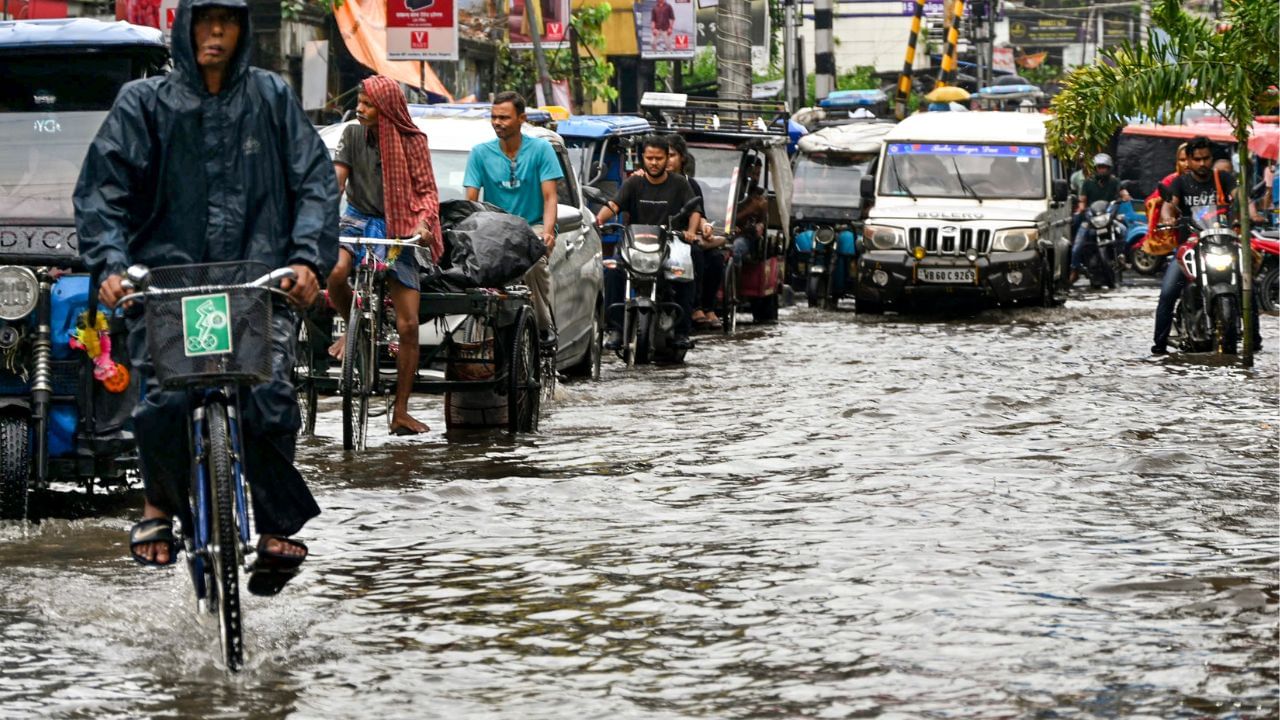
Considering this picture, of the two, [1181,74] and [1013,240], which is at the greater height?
[1181,74]

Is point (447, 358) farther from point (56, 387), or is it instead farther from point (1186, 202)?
point (1186, 202)

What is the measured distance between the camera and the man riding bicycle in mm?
10516

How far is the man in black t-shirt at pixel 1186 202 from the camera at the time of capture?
17531 mm

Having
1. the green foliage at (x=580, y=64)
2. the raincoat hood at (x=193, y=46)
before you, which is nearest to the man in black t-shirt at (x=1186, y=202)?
the raincoat hood at (x=193, y=46)

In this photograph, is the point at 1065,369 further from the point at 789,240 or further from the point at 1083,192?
the point at 1083,192

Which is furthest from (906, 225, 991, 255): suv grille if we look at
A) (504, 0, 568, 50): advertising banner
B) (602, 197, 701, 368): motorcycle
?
(504, 0, 568, 50): advertising banner

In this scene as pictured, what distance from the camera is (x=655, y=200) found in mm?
17297

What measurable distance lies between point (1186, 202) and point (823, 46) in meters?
23.9

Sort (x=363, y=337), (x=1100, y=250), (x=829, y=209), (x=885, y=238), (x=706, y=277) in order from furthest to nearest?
(x=1100, y=250) < (x=829, y=209) < (x=885, y=238) < (x=706, y=277) < (x=363, y=337)

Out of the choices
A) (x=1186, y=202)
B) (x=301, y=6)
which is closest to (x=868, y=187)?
(x=1186, y=202)

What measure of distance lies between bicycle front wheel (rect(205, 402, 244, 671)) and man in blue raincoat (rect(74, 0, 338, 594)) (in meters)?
0.26

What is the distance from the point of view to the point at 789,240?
26.3 m

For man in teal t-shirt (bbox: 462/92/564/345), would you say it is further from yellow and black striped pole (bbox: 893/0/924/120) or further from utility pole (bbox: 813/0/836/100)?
yellow and black striped pole (bbox: 893/0/924/120)

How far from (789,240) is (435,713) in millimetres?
21242
